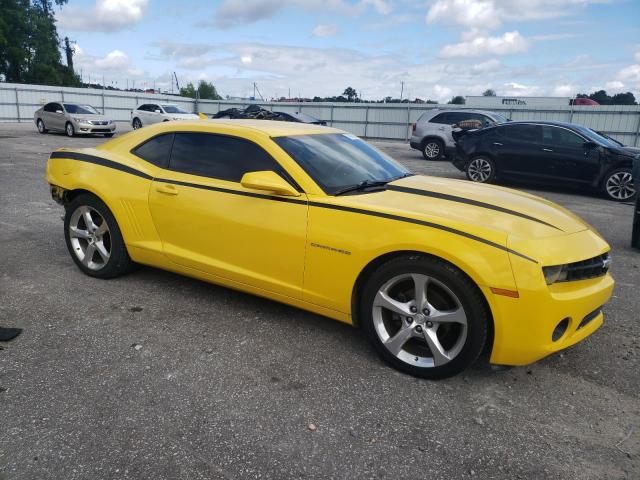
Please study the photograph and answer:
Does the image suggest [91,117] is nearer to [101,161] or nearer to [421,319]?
[101,161]

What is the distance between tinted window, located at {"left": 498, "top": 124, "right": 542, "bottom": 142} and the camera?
10484mm

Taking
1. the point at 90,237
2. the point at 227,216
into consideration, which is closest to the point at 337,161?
the point at 227,216

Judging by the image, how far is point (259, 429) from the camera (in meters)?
2.43

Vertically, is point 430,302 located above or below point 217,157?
below

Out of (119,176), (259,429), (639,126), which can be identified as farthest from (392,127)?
(259,429)

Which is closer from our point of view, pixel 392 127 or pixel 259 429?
pixel 259 429

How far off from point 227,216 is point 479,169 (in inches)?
357

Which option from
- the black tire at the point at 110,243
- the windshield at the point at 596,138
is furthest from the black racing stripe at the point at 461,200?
the windshield at the point at 596,138

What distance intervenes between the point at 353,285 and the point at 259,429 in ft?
3.45

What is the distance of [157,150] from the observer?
4062mm

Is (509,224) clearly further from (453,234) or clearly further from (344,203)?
(344,203)

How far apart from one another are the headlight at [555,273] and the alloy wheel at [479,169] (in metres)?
8.93

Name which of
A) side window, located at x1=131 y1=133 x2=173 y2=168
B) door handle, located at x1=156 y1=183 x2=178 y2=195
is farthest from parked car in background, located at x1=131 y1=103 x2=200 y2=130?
door handle, located at x1=156 y1=183 x2=178 y2=195

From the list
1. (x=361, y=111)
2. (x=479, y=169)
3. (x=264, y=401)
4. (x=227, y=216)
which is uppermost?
(x=361, y=111)
